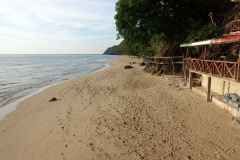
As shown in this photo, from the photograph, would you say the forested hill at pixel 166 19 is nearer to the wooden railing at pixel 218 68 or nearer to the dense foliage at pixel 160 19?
the dense foliage at pixel 160 19

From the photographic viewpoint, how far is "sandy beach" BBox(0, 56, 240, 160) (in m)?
4.84

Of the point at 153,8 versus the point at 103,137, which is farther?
the point at 153,8

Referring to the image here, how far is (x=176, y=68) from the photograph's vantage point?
15789 mm

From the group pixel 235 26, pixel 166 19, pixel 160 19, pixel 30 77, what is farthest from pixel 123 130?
pixel 30 77

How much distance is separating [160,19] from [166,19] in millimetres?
1564

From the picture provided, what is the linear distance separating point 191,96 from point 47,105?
32.5ft

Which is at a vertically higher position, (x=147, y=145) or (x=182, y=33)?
(x=182, y=33)

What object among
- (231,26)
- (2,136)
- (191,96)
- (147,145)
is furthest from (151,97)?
(231,26)

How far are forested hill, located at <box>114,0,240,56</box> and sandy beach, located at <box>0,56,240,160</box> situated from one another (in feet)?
30.5

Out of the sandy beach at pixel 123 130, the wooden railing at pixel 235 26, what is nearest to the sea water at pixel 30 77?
the sandy beach at pixel 123 130

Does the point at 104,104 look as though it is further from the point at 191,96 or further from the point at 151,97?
the point at 191,96

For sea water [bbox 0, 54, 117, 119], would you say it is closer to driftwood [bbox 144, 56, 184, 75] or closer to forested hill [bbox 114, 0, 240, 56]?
forested hill [bbox 114, 0, 240, 56]

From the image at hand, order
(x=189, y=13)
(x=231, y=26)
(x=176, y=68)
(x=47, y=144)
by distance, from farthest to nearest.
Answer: (x=189, y=13) < (x=176, y=68) < (x=231, y=26) < (x=47, y=144)

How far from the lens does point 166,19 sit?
16.9 m
